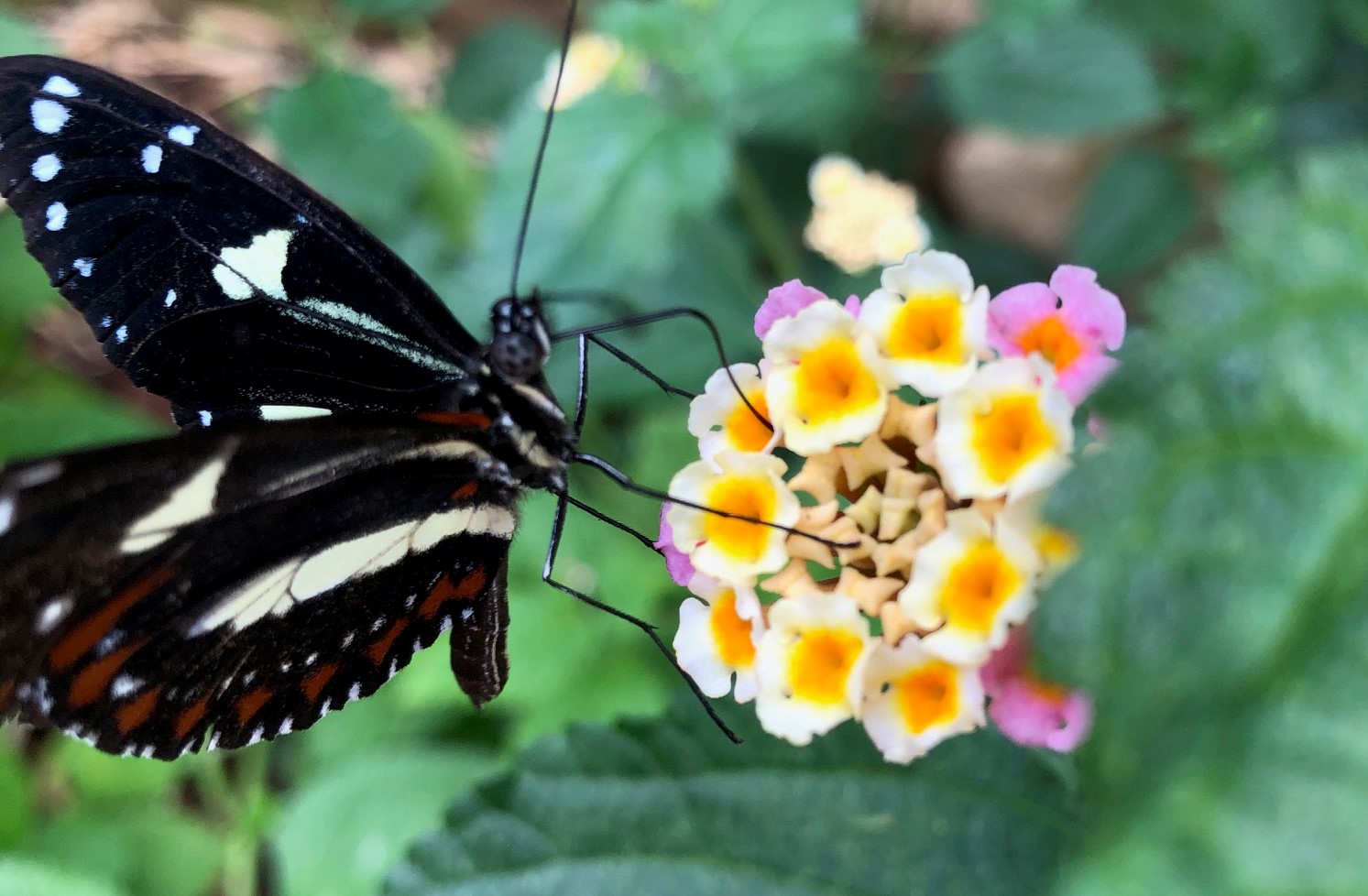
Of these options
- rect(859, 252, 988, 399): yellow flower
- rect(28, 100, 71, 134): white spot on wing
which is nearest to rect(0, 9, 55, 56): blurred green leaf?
rect(28, 100, 71, 134): white spot on wing

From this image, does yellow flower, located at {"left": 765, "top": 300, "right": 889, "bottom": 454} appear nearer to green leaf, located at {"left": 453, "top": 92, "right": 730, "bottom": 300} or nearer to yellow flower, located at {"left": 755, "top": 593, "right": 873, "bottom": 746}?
yellow flower, located at {"left": 755, "top": 593, "right": 873, "bottom": 746}

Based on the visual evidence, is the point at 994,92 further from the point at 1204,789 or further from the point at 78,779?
the point at 78,779

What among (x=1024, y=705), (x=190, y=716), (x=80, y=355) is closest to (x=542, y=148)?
(x=190, y=716)

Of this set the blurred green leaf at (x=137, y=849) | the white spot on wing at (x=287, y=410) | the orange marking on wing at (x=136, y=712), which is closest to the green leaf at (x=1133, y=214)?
the white spot on wing at (x=287, y=410)

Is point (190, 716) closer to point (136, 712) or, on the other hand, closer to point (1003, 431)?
point (136, 712)

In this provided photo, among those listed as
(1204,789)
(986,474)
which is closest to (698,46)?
(986,474)
